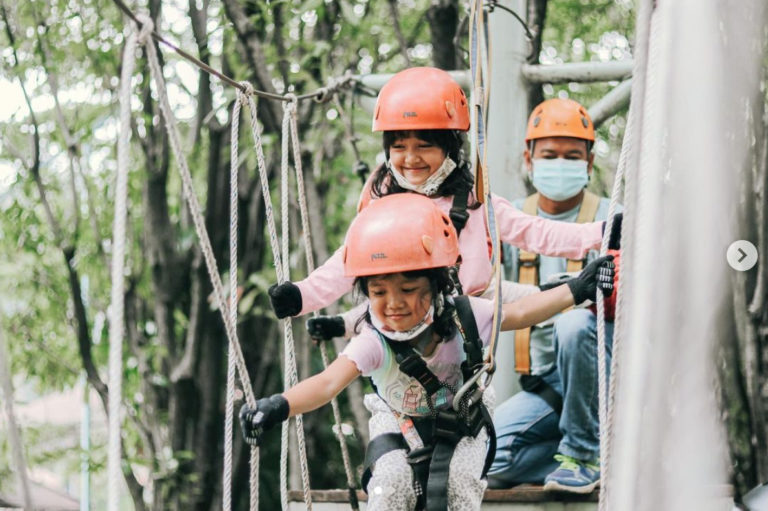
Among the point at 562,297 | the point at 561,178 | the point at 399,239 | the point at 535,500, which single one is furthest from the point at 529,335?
the point at 399,239

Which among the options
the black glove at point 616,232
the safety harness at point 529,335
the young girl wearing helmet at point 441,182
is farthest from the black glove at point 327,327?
the safety harness at point 529,335

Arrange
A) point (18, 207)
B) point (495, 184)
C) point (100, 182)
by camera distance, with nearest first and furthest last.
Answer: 1. point (495, 184)
2. point (18, 207)
3. point (100, 182)

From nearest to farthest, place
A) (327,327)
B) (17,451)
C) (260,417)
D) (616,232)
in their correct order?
(17,451)
(260,417)
(616,232)
(327,327)

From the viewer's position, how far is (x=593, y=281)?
2.86 m

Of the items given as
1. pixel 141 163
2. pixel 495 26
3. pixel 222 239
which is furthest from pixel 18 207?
pixel 495 26

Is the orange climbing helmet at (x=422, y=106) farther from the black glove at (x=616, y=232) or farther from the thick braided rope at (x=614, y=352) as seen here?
the thick braided rope at (x=614, y=352)

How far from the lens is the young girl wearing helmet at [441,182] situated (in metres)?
3.26

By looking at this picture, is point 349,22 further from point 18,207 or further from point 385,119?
point 385,119

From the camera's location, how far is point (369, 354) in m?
2.83

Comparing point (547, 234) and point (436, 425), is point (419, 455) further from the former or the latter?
point (547, 234)

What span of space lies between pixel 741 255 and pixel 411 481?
1.61 meters

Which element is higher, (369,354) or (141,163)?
(141,163)

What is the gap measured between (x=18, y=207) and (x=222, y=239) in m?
1.29

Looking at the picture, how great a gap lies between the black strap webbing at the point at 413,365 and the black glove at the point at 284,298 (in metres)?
0.36
